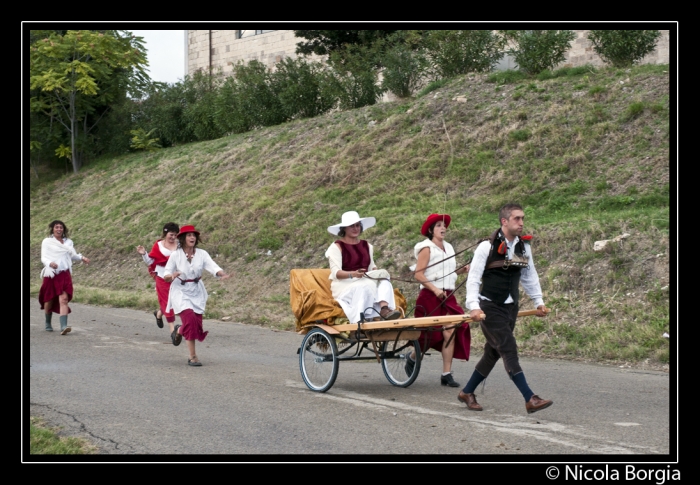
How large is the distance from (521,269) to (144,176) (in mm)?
27405

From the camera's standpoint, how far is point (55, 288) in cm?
1488

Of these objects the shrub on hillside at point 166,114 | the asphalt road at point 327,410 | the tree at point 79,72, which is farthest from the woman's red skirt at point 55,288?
the shrub on hillside at point 166,114

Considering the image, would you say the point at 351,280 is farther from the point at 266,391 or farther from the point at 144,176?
the point at 144,176

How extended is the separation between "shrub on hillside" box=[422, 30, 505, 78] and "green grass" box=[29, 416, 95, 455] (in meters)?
22.0

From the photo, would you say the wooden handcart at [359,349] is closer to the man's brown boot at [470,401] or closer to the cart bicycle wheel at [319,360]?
the cart bicycle wheel at [319,360]

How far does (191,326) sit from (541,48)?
16.8 metres

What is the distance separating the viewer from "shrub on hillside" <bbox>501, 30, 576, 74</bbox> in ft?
80.0

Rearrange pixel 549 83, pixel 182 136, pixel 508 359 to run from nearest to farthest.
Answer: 1. pixel 508 359
2. pixel 549 83
3. pixel 182 136

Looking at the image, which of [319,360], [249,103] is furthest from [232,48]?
[319,360]

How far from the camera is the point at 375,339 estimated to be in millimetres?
8922

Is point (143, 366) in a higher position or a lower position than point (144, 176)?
lower

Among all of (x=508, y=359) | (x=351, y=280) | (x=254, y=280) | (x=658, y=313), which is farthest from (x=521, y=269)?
(x=254, y=280)

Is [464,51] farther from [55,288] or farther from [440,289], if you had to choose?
[440,289]

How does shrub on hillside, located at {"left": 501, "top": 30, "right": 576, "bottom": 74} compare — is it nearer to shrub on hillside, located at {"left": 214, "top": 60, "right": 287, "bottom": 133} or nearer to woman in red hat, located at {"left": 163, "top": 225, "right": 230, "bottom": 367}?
shrub on hillside, located at {"left": 214, "top": 60, "right": 287, "bottom": 133}
